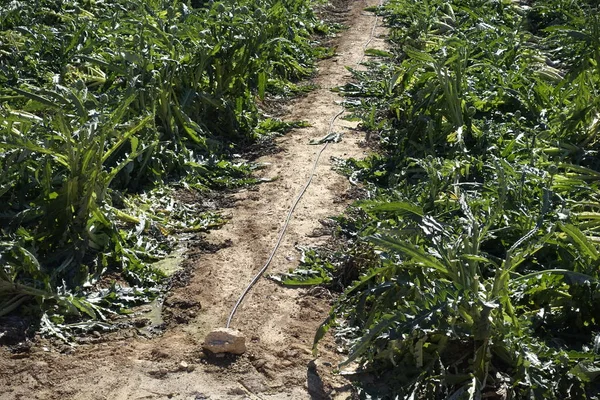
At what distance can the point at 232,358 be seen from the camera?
4.28 m

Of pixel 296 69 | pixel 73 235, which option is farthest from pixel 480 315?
pixel 296 69

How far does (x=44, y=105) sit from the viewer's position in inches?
222

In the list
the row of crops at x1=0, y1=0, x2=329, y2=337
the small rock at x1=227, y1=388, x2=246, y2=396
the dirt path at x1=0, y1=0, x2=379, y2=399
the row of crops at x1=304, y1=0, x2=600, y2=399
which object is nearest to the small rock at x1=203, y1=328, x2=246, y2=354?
the dirt path at x1=0, y1=0, x2=379, y2=399

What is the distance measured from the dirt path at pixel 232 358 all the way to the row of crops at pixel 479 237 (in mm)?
210

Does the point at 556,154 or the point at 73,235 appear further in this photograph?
the point at 556,154

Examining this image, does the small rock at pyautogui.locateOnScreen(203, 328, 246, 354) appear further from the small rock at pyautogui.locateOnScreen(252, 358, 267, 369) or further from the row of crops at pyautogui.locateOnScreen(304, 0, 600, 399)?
the row of crops at pyautogui.locateOnScreen(304, 0, 600, 399)

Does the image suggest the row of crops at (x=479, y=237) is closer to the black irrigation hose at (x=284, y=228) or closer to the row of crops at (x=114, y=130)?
the black irrigation hose at (x=284, y=228)

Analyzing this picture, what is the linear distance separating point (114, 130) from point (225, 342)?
192 cm

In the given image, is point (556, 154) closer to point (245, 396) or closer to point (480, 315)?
point (480, 315)

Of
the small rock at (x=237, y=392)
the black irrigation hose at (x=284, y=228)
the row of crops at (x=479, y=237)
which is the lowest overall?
the black irrigation hose at (x=284, y=228)

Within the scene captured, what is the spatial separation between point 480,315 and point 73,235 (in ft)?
7.98

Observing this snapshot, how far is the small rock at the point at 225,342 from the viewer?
4266 millimetres

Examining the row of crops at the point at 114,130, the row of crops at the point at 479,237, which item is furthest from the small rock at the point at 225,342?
the row of crops at the point at 114,130

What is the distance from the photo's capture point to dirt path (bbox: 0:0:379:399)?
13.2 ft
